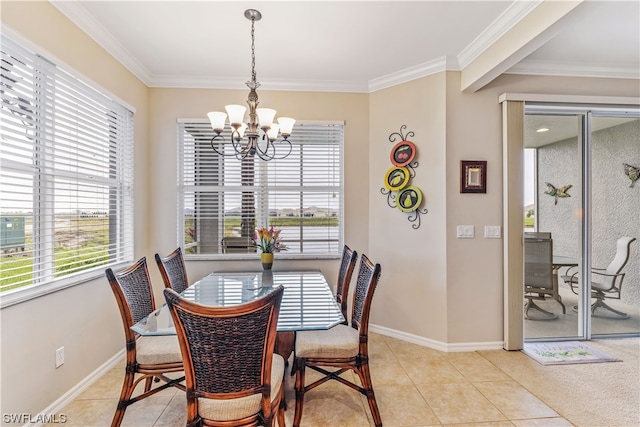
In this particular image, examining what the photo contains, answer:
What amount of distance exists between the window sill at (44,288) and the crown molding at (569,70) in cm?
409

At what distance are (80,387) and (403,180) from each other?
10.5 feet

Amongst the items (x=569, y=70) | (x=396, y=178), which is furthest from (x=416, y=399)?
(x=569, y=70)

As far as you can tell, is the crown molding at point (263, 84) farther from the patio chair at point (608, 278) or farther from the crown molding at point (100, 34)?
the patio chair at point (608, 278)

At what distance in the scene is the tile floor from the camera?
6.13 feet

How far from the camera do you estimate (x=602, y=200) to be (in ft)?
9.78

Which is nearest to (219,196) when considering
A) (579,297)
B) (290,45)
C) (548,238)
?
(290,45)

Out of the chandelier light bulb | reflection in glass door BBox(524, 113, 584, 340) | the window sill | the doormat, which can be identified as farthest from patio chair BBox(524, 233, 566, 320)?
the window sill

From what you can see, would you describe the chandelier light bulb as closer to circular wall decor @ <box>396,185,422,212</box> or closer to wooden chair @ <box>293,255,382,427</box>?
wooden chair @ <box>293,255,382,427</box>

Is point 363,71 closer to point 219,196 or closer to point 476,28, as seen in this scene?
point 476,28

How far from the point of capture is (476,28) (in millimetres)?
2309

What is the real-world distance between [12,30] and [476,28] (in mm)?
3076

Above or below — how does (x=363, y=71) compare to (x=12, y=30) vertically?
above

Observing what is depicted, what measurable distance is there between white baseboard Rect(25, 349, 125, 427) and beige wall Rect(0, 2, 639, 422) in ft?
0.13

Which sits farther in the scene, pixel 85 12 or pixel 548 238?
pixel 548 238
